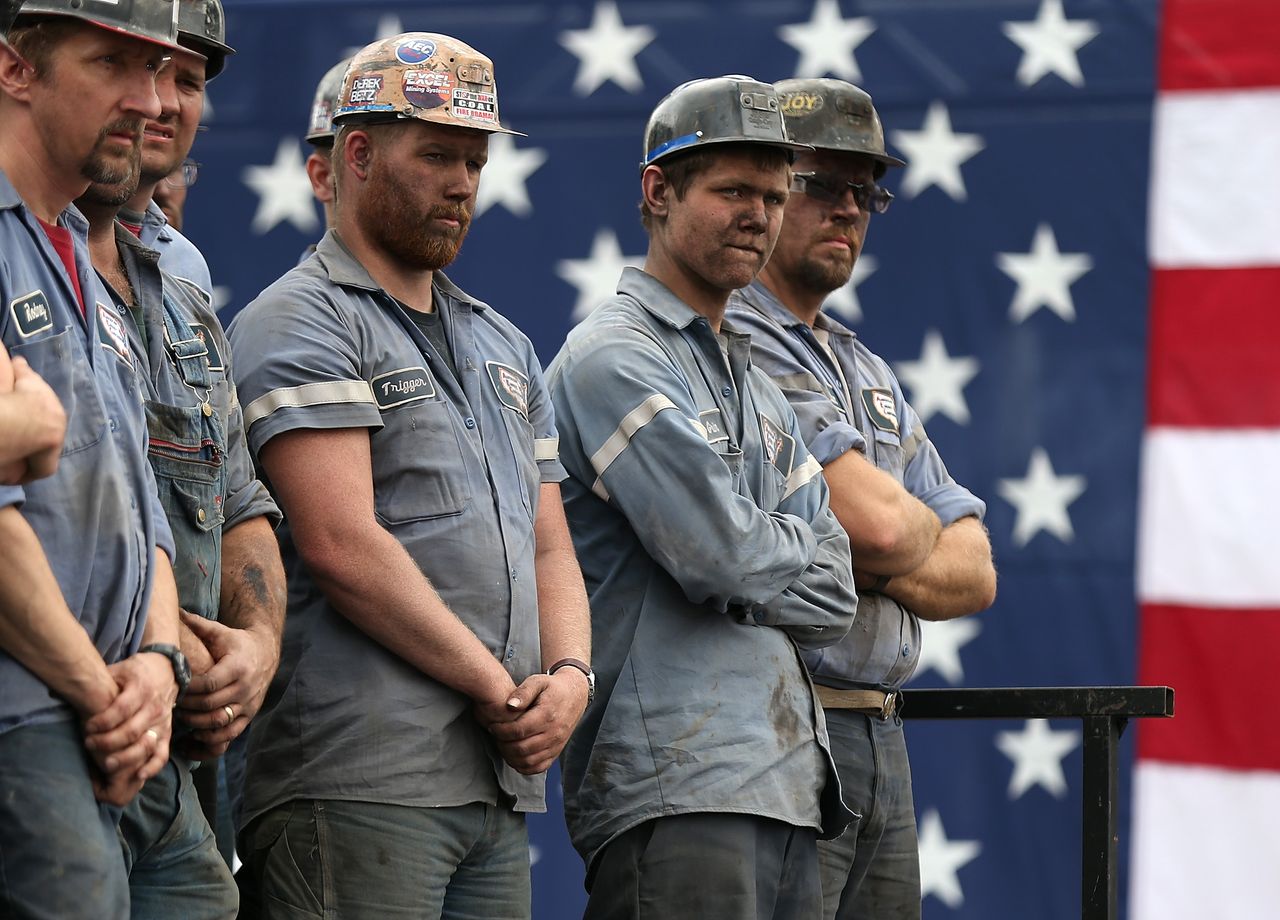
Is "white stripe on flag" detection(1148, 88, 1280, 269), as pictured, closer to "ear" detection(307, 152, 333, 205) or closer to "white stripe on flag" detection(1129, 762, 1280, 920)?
"white stripe on flag" detection(1129, 762, 1280, 920)

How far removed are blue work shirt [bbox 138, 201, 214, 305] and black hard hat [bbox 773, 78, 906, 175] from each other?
124 centimetres

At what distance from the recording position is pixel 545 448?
9.15 feet

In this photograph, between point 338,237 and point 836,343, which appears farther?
point 836,343

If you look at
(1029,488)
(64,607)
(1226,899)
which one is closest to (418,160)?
(64,607)

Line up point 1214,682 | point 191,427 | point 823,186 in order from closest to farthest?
point 191,427 → point 823,186 → point 1214,682

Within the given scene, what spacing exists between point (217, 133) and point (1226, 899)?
338 cm

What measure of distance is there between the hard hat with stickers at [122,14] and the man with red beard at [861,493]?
1513 millimetres

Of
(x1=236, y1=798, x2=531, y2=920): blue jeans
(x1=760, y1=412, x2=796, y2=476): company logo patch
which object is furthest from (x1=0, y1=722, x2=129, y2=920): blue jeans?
(x1=760, y1=412, x2=796, y2=476): company logo patch

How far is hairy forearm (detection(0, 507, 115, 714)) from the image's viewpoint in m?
1.82

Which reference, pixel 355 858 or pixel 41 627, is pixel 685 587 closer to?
pixel 355 858

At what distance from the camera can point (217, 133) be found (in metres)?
5.19

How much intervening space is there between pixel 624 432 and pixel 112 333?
3.02ft

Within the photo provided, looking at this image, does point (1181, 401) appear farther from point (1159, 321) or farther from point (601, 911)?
point (601, 911)

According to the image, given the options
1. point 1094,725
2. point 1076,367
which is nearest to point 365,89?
point 1094,725
